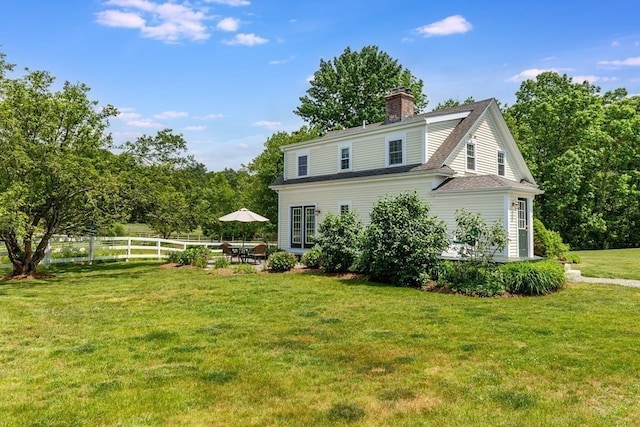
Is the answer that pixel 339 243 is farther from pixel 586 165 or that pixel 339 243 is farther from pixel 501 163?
pixel 586 165

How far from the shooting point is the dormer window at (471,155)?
17.9 meters

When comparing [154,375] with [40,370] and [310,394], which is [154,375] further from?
[310,394]

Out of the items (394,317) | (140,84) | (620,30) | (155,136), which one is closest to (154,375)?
(394,317)

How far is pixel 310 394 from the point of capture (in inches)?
180

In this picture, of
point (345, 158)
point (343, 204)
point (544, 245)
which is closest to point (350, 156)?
point (345, 158)

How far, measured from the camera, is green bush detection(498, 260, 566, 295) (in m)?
11.1

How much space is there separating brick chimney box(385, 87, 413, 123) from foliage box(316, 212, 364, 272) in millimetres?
8376

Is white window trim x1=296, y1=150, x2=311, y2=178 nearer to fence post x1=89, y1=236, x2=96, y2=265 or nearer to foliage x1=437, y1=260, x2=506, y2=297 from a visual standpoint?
fence post x1=89, y1=236, x2=96, y2=265

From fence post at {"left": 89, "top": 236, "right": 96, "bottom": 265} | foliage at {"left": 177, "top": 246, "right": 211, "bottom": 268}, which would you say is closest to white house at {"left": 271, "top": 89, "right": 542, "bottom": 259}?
foliage at {"left": 177, "top": 246, "right": 211, "bottom": 268}

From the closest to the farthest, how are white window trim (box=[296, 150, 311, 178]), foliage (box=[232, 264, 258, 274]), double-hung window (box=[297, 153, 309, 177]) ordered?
foliage (box=[232, 264, 258, 274]) → white window trim (box=[296, 150, 311, 178]) → double-hung window (box=[297, 153, 309, 177])

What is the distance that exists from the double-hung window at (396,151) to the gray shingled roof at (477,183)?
2204 mm

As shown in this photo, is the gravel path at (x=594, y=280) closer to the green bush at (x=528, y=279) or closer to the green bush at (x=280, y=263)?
the green bush at (x=528, y=279)

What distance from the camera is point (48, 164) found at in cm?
1364

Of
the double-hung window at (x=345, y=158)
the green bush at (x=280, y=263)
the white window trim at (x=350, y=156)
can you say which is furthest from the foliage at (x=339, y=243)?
the double-hung window at (x=345, y=158)
